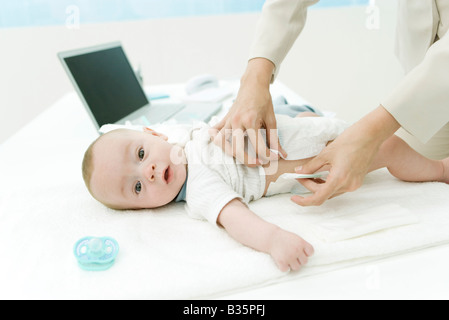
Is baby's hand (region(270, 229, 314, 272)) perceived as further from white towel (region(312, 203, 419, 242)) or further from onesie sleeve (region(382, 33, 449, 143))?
onesie sleeve (region(382, 33, 449, 143))

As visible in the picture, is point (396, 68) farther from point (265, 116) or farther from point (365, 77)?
point (265, 116)

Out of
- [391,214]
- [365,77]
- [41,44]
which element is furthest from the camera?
[365,77]

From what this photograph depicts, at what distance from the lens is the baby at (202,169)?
93cm

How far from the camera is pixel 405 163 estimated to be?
98 centimetres

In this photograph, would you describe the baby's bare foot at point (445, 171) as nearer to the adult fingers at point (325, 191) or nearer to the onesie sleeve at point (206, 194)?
the adult fingers at point (325, 191)

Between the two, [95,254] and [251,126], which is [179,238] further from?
[251,126]

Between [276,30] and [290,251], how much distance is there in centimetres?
73

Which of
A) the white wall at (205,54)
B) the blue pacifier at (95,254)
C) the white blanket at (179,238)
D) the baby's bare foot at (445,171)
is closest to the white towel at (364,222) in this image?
the white blanket at (179,238)

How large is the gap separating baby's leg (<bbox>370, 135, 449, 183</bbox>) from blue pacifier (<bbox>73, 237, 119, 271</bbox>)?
688 mm

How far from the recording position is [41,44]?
8.59 feet

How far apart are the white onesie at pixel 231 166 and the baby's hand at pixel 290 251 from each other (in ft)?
0.62

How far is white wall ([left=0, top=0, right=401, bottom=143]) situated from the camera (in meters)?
2.61
